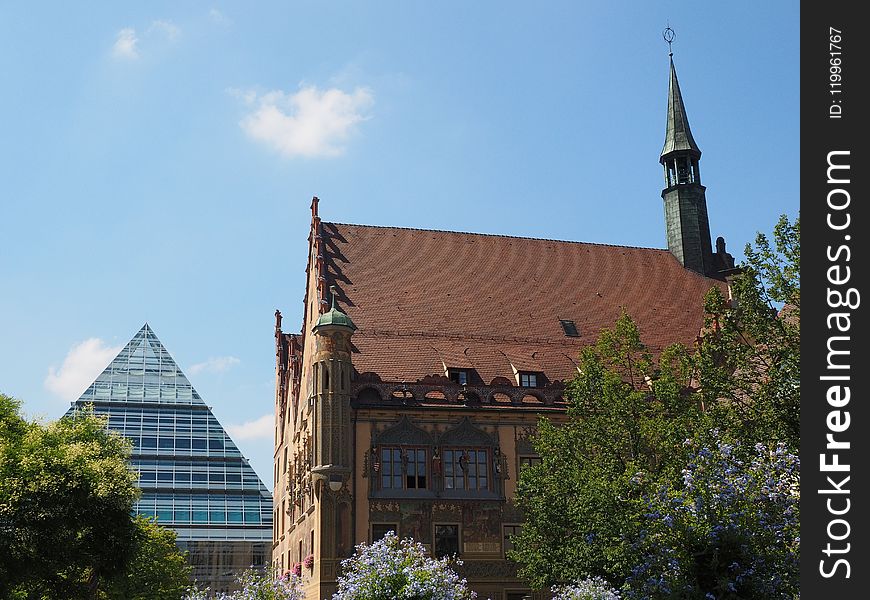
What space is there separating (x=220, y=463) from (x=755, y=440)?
73.6 metres

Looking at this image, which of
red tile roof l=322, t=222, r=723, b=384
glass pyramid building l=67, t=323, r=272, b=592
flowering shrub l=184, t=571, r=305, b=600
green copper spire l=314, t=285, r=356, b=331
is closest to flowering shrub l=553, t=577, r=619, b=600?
flowering shrub l=184, t=571, r=305, b=600

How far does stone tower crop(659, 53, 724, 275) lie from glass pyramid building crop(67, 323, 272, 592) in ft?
157

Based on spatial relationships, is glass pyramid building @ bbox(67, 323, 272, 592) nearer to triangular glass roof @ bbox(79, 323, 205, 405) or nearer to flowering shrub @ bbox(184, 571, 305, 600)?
triangular glass roof @ bbox(79, 323, 205, 405)

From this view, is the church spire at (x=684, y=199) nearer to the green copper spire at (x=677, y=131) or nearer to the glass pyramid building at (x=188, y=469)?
the green copper spire at (x=677, y=131)

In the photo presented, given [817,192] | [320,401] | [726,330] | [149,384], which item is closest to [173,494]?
[149,384]

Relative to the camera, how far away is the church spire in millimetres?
55656

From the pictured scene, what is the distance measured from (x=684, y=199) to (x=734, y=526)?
35.1 meters

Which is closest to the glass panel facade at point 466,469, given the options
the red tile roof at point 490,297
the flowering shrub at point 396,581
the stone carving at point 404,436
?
the stone carving at point 404,436

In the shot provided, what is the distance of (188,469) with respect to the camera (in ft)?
300

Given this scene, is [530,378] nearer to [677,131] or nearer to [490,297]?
[490,297]

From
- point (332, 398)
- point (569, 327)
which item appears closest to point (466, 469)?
point (332, 398)

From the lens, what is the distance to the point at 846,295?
411 inches

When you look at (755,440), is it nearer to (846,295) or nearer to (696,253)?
(846,295)

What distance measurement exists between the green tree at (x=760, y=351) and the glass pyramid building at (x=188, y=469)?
64.3 metres
